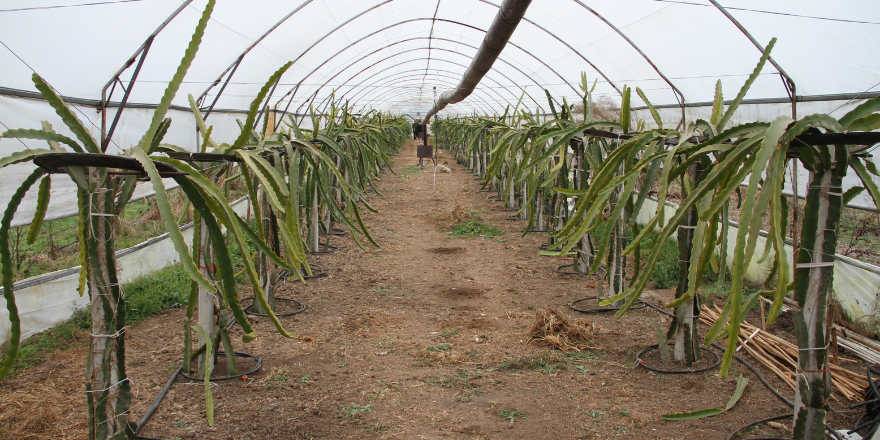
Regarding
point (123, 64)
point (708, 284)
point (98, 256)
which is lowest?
point (708, 284)

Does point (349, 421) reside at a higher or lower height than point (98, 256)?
lower

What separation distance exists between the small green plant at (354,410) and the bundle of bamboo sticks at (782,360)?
194 centimetres

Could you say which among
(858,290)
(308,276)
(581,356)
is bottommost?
(581,356)

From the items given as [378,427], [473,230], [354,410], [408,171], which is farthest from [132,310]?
[408,171]

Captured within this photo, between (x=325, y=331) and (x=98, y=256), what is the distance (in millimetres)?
2099

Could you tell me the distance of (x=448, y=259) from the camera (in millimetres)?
5730

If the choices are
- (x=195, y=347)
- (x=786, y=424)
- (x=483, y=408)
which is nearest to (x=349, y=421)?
(x=483, y=408)

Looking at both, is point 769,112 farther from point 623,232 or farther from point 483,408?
point 483,408

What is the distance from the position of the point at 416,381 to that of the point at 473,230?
4.10 m

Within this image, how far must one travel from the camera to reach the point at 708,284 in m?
4.54

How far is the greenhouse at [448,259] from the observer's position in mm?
1751

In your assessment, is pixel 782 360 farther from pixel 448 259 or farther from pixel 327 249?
Result: pixel 327 249

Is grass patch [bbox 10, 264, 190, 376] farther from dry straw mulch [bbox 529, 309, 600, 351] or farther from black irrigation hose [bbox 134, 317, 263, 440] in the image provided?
dry straw mulch [bbox 529, 309, 600, 351]

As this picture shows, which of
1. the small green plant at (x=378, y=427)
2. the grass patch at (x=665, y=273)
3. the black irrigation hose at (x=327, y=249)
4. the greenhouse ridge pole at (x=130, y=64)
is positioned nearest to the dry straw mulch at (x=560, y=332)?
the grass patch at (x=665, y=273)
